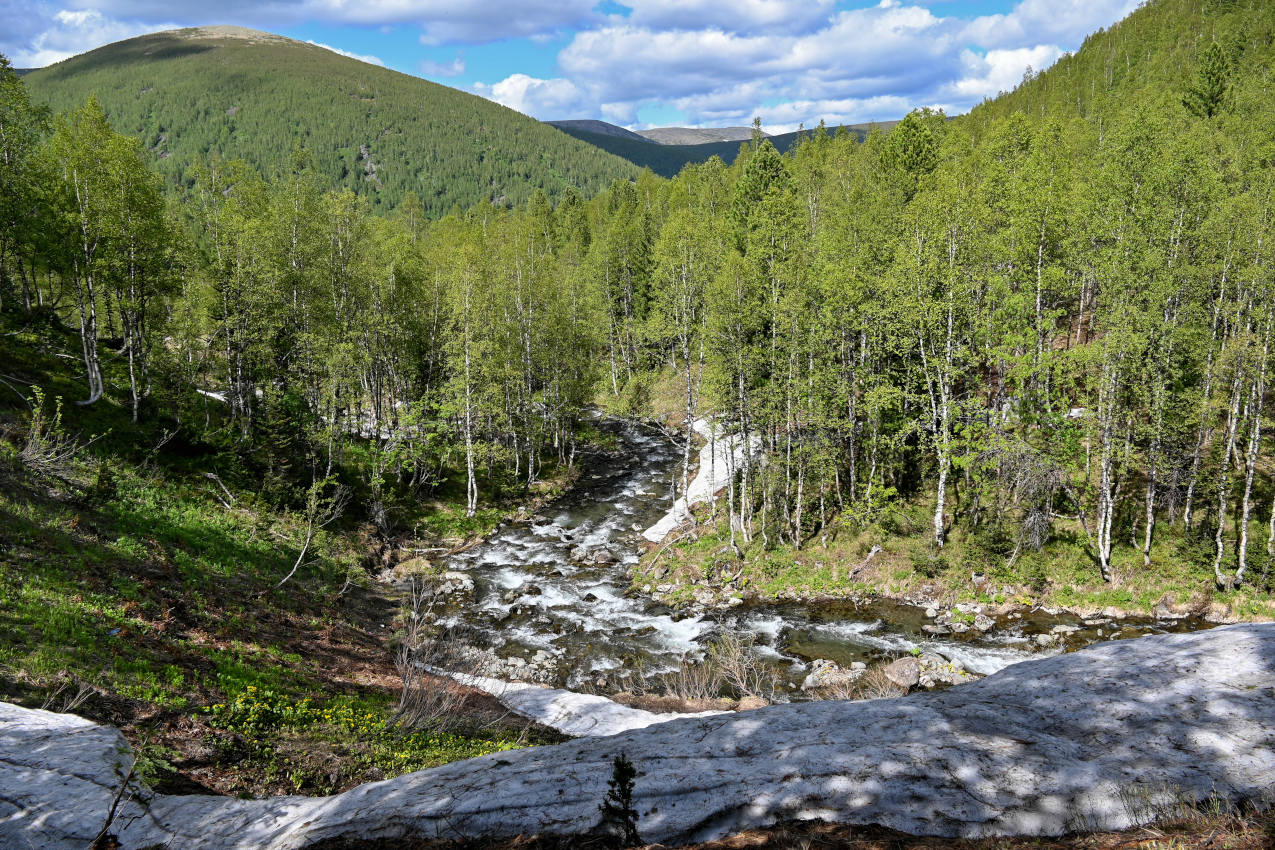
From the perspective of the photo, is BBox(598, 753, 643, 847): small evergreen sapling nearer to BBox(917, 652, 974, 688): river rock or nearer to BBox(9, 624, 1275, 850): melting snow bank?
BBox(9, 624, 1275, 850): melting snow bank

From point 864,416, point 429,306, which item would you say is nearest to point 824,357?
point 864,416

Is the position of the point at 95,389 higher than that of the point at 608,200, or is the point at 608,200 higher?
the point at 608,200

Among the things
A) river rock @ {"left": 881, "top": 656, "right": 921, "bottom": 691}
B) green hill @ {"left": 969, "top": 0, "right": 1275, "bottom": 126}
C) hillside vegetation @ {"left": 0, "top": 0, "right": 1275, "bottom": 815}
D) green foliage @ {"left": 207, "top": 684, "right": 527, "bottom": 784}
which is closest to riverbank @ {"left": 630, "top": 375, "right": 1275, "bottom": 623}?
hillside vegetation @ {"left": 0, "top": 0, "right": 1275, "bottom": 815}

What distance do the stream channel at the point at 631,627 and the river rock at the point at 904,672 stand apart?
195 centimetres

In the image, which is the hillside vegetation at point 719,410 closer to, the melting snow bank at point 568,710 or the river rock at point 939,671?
the melting snow bank at point 568,710

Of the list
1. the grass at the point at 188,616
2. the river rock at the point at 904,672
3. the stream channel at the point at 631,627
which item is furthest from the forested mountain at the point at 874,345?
the river rock at the point at 904,672

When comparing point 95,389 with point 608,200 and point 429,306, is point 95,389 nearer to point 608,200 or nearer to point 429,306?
point 429,306

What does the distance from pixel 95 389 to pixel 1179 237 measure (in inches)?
1780

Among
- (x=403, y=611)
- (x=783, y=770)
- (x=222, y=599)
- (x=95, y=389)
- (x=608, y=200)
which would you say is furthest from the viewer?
(x=608, y=200)

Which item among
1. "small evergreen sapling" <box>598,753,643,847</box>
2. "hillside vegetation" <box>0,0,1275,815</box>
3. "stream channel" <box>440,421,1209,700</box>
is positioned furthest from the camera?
"stream channel" <box>440,421,1209,700</box>

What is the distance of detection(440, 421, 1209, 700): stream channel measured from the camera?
21.1 m

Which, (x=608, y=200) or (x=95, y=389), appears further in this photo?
(x=608, y=200)

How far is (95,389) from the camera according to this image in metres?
26.3

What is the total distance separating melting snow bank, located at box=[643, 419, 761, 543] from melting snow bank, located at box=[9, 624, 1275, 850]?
20532 mm
